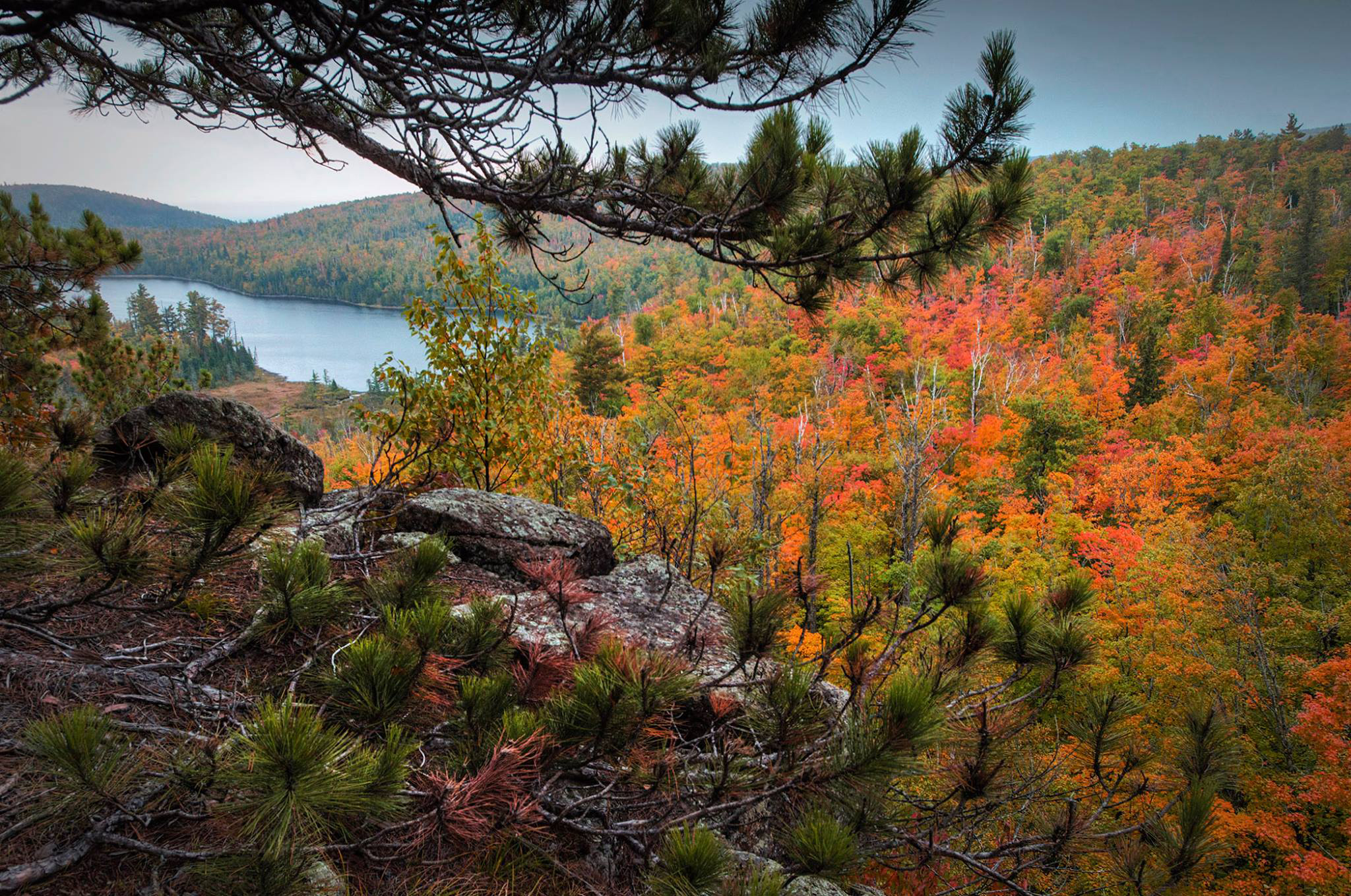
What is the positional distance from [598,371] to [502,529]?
33247 millimetres

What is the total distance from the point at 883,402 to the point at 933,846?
3676cm

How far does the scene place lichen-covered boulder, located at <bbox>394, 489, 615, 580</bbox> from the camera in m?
3.95

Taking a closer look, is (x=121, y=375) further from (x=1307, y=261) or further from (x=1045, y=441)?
(x=1307, y=261)

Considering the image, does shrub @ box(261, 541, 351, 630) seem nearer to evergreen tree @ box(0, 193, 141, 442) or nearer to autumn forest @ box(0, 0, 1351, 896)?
autumn forest @ box(0, 0, 1351, 896)

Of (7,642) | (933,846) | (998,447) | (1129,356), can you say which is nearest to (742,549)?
(933,846)

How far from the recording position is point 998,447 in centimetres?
2773

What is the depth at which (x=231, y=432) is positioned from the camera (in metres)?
3.92

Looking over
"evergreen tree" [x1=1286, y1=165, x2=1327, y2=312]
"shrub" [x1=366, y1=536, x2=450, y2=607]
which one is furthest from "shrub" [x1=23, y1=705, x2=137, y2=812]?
"evergreen tree" [x1=1286, y1=165, x2=1327, y2=312]

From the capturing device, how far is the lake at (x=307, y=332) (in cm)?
8594

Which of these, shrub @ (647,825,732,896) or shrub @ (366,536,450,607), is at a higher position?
shrub @ (366,536,450,607)

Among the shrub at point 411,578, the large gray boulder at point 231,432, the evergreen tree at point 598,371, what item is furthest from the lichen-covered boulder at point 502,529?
the evergreen tree at point 598,371

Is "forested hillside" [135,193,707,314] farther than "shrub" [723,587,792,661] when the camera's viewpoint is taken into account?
Yes

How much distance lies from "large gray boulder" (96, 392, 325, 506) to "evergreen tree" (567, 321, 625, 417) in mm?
30732

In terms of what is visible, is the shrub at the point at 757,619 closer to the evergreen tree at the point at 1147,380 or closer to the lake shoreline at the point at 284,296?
the evergreen tree at the point at 1147,380
